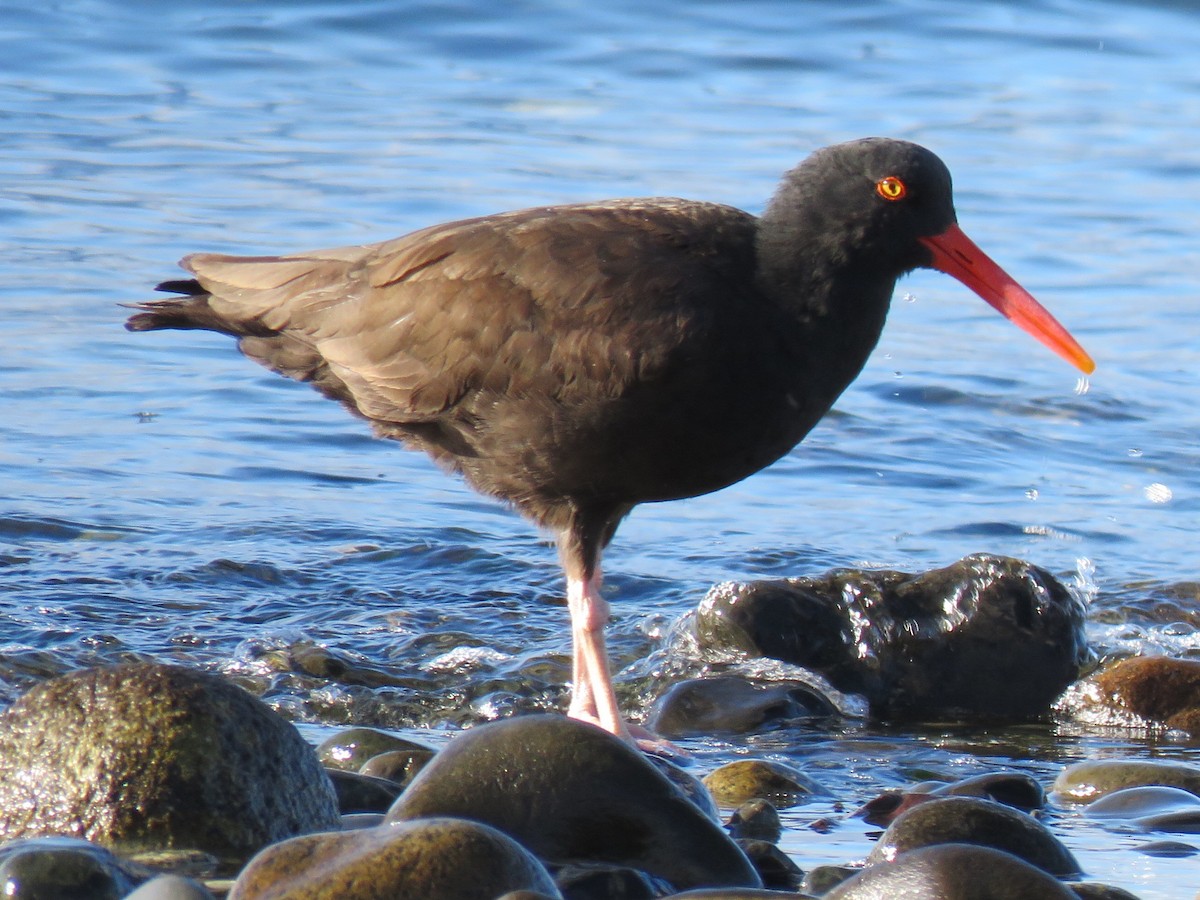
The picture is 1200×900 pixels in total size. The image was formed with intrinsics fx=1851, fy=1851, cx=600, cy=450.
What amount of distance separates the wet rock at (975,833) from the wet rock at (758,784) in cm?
63

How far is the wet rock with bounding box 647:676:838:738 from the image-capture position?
5.12 m

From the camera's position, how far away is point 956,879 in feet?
10.6

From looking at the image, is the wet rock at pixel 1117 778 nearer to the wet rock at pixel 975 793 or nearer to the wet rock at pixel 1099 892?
the wet rock at pixel 975 793

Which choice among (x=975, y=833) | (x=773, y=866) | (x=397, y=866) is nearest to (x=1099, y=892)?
(x=975, y=833)

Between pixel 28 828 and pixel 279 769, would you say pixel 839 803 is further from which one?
pixel 28 828

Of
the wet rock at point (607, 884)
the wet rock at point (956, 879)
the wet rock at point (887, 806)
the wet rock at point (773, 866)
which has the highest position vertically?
the wet rock at point (956, 879)

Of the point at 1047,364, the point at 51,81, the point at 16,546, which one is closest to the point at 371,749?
the point at 16,546

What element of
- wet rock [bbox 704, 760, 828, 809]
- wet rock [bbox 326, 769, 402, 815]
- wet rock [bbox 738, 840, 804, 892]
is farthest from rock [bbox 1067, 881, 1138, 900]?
wet rock [bbox 326, 769, 402, 815]

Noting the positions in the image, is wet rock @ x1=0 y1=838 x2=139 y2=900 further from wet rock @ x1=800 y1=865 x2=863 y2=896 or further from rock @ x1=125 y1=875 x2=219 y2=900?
wet rock @ x1=800 y1=865 x2=863 y2=896

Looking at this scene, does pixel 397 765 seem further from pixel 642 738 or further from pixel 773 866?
pixel 773 866

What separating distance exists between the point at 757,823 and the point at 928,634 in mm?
1595

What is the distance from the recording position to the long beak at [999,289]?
16.7 ft

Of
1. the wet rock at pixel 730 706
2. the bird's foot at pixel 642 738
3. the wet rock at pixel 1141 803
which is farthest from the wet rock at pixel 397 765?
the wet rock at pixel 1141 803

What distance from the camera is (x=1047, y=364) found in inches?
386
